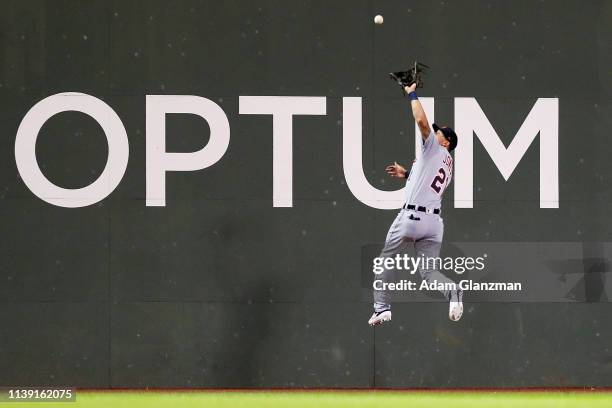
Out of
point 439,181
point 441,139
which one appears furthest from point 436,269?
point 441,139

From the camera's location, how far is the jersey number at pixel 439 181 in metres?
7.87

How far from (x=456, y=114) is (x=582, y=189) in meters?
1.18

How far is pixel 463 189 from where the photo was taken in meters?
7.90

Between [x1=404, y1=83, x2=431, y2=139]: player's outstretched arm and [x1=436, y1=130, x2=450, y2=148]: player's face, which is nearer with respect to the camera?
[x1=404, y1=83, x2=431, y2=139]: player's outstretched arm

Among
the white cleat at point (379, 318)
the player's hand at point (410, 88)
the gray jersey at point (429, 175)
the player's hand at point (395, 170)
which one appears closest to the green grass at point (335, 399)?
the white cleat at point (379, 318)

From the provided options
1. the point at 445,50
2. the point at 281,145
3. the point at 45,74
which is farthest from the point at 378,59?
the point at 45,74

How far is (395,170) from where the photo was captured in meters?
7.86

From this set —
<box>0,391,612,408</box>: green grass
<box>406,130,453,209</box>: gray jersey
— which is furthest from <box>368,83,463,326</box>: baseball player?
<box>0,391,612,408</box>: green grass

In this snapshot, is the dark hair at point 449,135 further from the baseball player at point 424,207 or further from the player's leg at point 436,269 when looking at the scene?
the player's leg at point 436,269

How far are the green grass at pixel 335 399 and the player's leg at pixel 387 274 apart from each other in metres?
0.61

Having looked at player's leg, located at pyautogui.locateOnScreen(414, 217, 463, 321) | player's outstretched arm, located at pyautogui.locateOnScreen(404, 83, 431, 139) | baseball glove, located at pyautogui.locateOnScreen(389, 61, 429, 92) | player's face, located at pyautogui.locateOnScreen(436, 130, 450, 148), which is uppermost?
baseball glove, located at pyautogui.locateOnScreen(389, 61, 429, 92)

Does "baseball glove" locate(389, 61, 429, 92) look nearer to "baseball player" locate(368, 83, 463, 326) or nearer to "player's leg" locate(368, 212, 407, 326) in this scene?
"baseball player" locate(368, 83, 463, 326)

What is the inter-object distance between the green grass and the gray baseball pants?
0.74m

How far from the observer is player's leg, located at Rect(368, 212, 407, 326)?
310 inches
